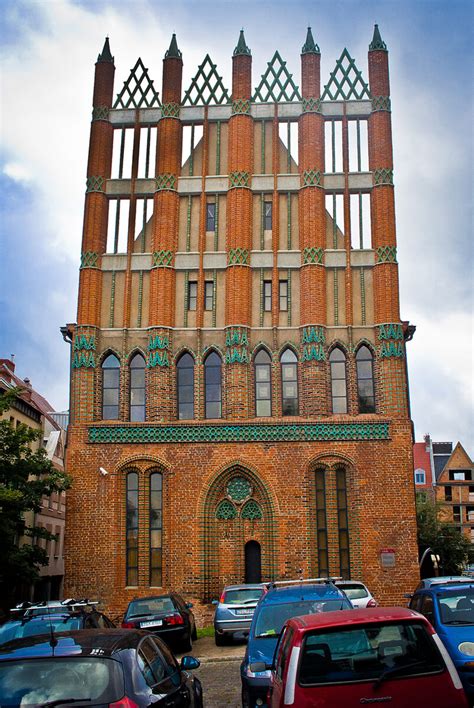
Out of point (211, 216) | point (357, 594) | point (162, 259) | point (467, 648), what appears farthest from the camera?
point (211, 216)

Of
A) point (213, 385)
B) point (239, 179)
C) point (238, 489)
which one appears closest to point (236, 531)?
point (238, 489)

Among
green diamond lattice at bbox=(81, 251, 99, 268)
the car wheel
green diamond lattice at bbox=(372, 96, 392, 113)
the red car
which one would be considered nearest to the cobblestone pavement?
the car wheel

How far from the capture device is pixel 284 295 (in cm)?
2845

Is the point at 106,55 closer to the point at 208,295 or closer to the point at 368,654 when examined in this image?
the point at 208,295

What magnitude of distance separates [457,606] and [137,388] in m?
17.6

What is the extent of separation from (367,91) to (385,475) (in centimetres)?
1384

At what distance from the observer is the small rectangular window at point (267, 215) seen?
29241mm

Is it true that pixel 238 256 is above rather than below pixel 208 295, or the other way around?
above

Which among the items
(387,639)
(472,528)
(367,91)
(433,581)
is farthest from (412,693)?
(472,528)

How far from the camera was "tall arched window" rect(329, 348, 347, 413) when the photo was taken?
1080 inches

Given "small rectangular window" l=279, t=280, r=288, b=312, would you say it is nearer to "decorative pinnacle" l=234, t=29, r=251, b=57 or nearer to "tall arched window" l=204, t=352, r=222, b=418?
"tall arched window" l=204, t=352, r=222, b=418

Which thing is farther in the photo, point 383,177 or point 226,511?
point 383,177

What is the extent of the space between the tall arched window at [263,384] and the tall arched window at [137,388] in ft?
12.4

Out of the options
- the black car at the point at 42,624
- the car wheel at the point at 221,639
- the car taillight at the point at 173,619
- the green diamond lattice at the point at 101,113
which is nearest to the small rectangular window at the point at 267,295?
the green diamond lattice at the point at 101,113
